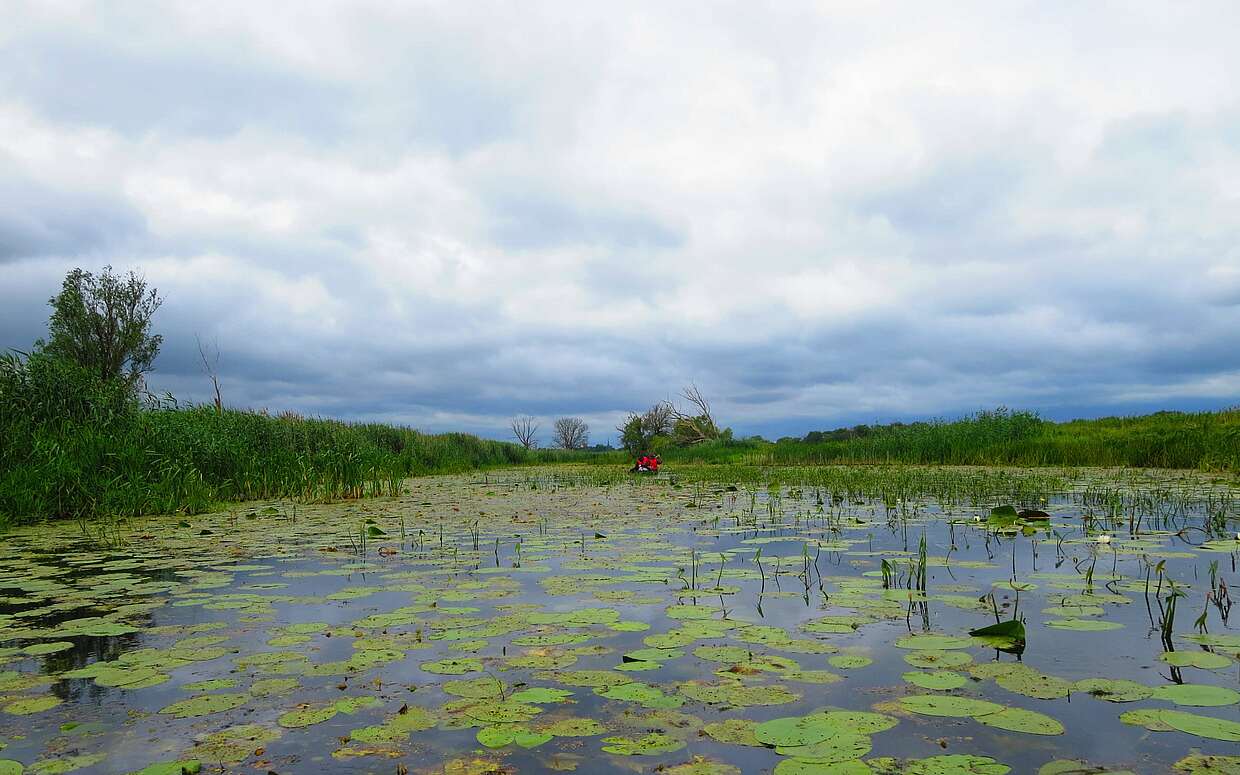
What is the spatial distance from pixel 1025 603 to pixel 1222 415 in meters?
20.8

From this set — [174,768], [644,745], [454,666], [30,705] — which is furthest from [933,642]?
[30,705]

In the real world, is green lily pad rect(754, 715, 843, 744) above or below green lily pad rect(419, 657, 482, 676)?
above

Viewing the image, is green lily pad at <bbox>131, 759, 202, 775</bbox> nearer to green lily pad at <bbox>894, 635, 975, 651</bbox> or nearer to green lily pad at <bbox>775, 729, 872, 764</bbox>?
green lily pad at <bbox>775, 729, 872, 764</bbox>

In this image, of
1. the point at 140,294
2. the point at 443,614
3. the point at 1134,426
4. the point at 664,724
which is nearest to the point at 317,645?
the point at 443,614

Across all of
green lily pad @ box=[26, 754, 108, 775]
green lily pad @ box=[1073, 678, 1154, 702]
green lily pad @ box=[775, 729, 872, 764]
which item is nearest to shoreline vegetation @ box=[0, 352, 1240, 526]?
green lily pad @ box=[26, 754, 108, 775]

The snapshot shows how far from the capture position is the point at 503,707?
252 cm

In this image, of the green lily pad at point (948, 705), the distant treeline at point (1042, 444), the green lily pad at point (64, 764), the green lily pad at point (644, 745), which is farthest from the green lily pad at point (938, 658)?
the distant treeline at point (1042, 444)

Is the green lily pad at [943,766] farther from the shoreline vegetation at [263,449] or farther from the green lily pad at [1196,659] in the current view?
the shoreline vegetation at [263,449]

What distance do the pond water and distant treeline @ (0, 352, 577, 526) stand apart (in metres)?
3.20

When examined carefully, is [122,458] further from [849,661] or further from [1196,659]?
[1196,659]

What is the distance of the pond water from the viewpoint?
7.19ft

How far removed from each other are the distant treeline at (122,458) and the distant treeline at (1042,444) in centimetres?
1487

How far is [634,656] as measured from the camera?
10.1ft

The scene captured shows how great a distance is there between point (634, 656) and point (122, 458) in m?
10.1
